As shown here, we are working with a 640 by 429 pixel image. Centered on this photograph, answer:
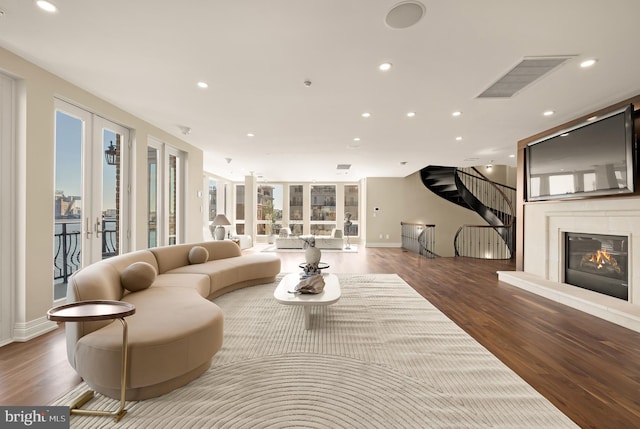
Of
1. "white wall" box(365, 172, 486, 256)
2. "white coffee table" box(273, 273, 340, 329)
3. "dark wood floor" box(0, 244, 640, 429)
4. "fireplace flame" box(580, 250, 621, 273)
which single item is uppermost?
"white wall" box(365, 172, 486, 256)

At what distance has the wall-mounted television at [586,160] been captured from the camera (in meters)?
3.37

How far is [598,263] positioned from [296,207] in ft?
32.4

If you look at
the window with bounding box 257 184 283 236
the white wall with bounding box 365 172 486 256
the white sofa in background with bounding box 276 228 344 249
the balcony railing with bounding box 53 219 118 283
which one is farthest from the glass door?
the white wall with bounding box 365 172 486 256

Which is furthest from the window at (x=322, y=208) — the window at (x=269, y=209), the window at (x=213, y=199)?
the window at (x=213, y=199)

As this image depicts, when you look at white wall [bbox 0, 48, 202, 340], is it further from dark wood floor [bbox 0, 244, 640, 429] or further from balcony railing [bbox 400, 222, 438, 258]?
balcony railing [bbox 400, 222, 438, 258]

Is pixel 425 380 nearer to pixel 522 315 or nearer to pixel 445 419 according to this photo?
pixel 445 419

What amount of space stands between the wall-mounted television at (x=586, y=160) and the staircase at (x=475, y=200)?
463 centimetres

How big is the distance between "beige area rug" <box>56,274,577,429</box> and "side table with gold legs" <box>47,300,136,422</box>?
5 cm

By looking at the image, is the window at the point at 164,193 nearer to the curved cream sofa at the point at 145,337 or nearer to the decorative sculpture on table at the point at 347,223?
the curved cream sofa at the point at 145,337

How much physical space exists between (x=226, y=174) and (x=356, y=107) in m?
7.88

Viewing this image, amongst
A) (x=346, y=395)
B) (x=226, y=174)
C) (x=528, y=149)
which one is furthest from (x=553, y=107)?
(x=226, y=174)

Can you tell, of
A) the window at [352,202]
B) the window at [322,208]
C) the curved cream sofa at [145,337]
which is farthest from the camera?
the window at [322,208]

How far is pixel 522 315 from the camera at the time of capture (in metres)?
3.52

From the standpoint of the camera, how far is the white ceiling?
207 cm
